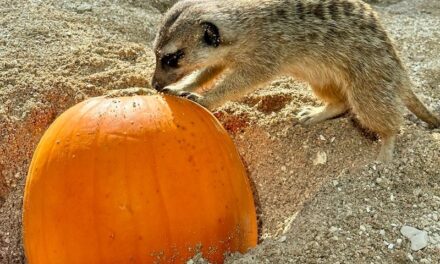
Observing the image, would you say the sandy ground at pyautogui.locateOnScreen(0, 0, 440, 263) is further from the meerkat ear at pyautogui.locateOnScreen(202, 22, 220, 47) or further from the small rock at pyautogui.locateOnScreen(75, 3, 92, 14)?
the meerkat ear at pyautogui.locateOnScreen(202, 22, 220, 47)

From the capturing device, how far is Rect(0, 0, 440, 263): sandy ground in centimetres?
220

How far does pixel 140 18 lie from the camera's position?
157 inches

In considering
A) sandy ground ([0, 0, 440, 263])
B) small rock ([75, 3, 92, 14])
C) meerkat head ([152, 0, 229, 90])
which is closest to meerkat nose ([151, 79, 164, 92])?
meerkat head ([152, 0, 229, 90])

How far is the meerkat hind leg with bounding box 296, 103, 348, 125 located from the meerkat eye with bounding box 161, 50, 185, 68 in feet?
2.33

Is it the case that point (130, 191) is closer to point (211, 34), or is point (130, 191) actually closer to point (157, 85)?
point (157, 85)

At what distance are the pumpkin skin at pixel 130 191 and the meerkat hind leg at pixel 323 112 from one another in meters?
0.97

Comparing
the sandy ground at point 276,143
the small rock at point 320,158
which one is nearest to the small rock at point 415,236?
the sandy ground at point 276,143

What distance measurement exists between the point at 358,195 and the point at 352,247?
0.29 m

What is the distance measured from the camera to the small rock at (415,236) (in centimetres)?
218

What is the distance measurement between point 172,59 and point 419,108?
48.5 inches

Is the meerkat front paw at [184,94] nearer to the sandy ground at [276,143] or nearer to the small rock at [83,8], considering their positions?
the sandy ground at [276,143]

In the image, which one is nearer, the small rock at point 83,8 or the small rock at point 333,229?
the small rock at point 333,229

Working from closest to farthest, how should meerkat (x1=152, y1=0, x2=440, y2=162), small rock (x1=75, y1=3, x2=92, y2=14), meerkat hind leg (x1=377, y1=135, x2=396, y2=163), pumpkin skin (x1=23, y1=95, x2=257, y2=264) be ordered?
pumpkin skin (x1=23, y1=95, x2=257, y2=264) < meerkat hind leg (x1=377, y1=135, x2=396, y2=163) < meerkat (x1=152, y1=0, x2=440, y2=162) < small rock (x1=75, y1=3, x2=92, y2=14)

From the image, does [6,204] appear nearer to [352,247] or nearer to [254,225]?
[254,225]
